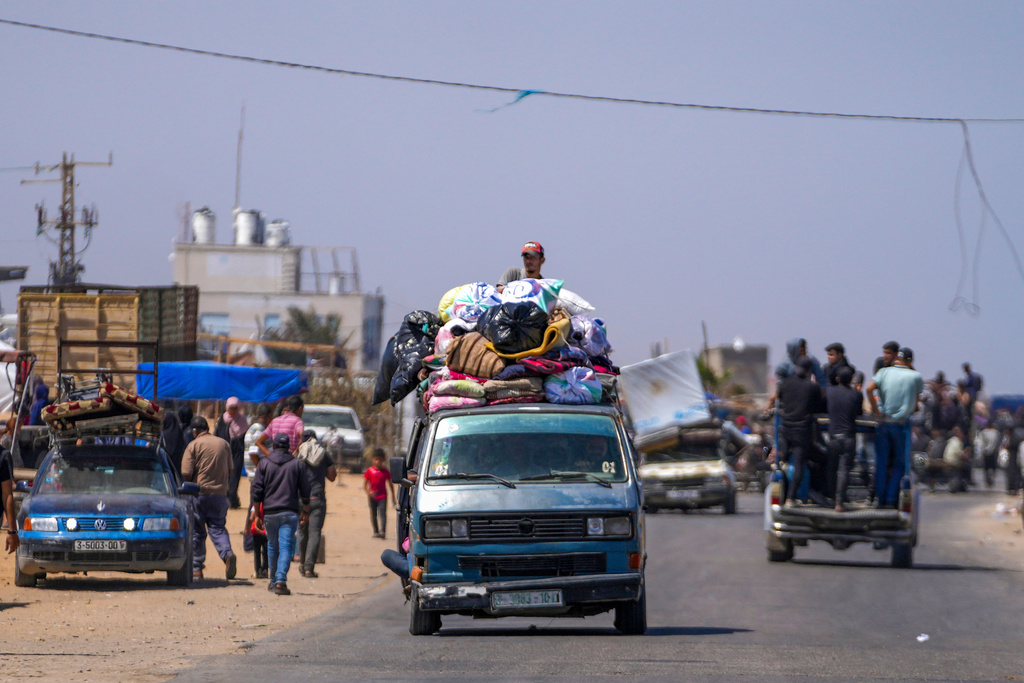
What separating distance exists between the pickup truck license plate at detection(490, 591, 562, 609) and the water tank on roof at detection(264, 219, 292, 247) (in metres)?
72.7

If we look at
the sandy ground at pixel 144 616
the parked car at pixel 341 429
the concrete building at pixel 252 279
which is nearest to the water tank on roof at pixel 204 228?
the concrete building at pixel 252 279

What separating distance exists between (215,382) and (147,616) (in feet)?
54.9

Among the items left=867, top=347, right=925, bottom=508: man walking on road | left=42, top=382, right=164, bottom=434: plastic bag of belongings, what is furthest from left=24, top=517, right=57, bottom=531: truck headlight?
left=867, top=347, right=925, bottom=508: man walking on road

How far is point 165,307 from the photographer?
32.4 metres

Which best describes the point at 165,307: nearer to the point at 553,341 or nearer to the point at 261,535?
the point at 261,535

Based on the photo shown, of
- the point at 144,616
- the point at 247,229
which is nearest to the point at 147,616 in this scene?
the point at 144,616

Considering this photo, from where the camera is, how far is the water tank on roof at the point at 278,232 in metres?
81.2

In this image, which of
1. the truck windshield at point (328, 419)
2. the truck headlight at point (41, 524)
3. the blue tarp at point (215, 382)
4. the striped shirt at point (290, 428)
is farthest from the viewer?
the truck windshield at point (328, 419)

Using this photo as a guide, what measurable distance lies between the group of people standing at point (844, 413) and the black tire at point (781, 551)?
1.05 m

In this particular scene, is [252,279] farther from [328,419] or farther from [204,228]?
[328,419]

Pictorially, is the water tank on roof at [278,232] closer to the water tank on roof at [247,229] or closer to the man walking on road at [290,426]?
the water tank on roof at [247,229]

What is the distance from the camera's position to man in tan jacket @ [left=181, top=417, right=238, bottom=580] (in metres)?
16.8

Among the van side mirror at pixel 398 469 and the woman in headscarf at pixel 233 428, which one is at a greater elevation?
the van side mirror at pixel 398 469

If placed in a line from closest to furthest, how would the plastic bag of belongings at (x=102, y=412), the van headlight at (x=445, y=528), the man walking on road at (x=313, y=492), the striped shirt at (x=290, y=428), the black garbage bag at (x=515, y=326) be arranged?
the van headlight at (x=445, y=528)
the black garbage bag at (x=515, y=326)
the plastic bag of belongings at (x=102, y=412)
the man walking on road at (x=313, y=492)
the striped shirt at (x=290, y=428)
